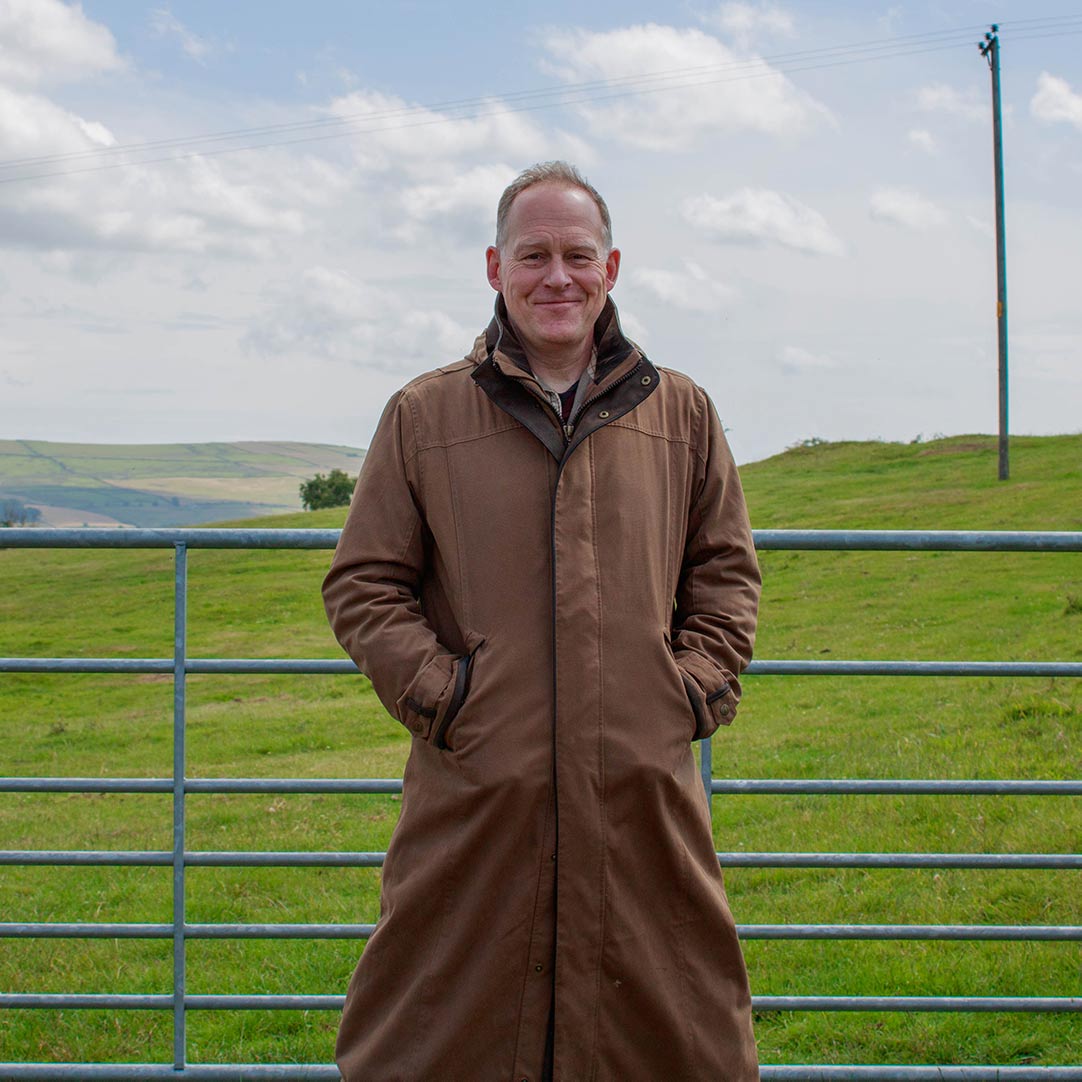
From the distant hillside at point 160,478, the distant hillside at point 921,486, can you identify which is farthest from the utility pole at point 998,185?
the distant hillside at point 160,478

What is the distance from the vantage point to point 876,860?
354 cm

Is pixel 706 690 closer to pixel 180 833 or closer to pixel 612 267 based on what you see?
pixel 612 267

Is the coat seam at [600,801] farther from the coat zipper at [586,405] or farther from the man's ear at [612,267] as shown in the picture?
the man's ear at [612,267]

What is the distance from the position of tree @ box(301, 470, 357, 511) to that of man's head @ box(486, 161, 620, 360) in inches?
2115

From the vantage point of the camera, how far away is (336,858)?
351 cm

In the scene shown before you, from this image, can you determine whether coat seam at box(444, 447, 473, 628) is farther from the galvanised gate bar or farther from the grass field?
the grass field

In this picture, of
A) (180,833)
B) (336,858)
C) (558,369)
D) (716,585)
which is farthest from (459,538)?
(180,833)

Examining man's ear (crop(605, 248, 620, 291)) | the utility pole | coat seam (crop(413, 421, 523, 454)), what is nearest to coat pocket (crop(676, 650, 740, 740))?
coat seam (crop(413, 421, 523, 454))

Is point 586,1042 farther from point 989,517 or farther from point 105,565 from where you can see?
point 105,565

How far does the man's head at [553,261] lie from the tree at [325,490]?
53.7 m

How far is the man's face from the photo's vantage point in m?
2.78

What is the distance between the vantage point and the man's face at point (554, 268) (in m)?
2.78

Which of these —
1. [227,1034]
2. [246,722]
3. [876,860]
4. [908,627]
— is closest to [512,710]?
[876,860]

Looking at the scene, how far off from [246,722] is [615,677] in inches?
475
